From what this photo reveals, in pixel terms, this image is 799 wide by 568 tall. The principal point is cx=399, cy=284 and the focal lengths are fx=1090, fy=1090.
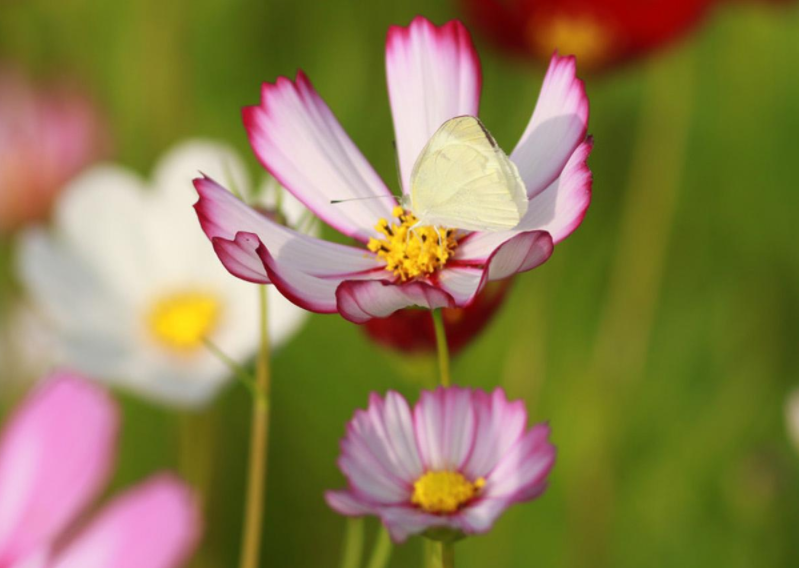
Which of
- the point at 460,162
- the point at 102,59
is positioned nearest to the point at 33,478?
the point at 460,162

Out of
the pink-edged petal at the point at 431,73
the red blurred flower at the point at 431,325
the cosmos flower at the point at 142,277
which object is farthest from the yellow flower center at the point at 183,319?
the pink-edged petal at the point at 431,73

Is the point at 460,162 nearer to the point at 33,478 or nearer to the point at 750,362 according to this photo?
the point at 33,478

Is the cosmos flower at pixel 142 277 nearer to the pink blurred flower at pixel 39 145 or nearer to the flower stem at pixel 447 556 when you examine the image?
the pink blurred flower at pixel 39 145

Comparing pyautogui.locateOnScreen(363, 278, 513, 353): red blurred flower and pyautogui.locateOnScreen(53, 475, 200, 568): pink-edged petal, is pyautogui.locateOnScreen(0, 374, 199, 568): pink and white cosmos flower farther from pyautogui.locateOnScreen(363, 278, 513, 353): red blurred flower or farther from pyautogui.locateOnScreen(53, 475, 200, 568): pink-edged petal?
pyautogui.locateOnScreen(363, 278, 513, 353): red blurred flower

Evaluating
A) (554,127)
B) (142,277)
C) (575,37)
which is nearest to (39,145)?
(142,277)

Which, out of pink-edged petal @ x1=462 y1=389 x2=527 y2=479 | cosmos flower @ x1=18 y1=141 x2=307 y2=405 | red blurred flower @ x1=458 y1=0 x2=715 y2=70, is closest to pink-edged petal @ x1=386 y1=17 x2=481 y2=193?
pink-edged petal @ x1=462 y1=389 x2=527 y2=479
